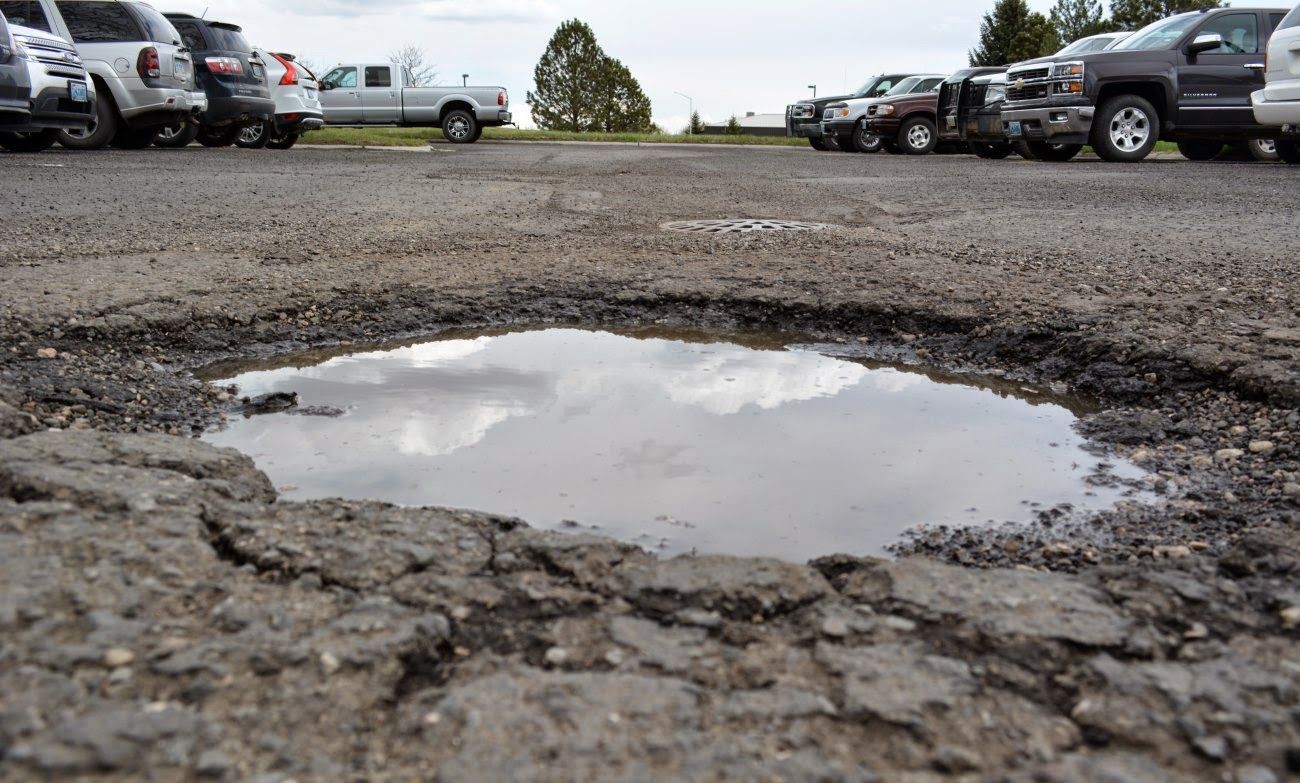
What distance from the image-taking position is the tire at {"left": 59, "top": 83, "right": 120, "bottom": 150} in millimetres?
13891

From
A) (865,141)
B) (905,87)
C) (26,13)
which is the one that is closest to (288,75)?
(26,13)

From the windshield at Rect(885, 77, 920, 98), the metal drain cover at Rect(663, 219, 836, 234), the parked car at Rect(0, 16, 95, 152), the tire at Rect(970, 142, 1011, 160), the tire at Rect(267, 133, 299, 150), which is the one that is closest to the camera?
the metal drain cover at Rect(663, 219, 836, 234)

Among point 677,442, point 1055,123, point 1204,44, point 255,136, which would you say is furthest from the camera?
point 255,136

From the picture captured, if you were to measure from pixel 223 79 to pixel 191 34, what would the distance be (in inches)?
43.1

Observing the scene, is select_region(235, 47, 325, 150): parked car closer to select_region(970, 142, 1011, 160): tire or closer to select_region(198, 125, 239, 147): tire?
select_region(198, 125, 239, 147): tire

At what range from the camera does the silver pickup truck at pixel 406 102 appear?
25188 millimetres

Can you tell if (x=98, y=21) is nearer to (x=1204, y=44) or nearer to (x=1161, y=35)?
(x=1161, y=35)

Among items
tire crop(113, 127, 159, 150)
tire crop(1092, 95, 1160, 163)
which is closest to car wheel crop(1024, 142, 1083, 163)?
tire crop(1092, 95, 1160, 163)

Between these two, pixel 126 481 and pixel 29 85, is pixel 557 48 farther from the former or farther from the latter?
pixel 126 481

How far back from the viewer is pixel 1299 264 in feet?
18.1

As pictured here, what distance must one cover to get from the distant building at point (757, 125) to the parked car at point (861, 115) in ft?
111

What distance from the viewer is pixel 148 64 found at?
13570 mm

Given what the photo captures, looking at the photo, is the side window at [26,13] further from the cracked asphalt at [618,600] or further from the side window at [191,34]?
the cracked asphalt at [618,600]

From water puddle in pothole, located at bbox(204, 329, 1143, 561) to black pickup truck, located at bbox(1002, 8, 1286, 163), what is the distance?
11182 millimetres
